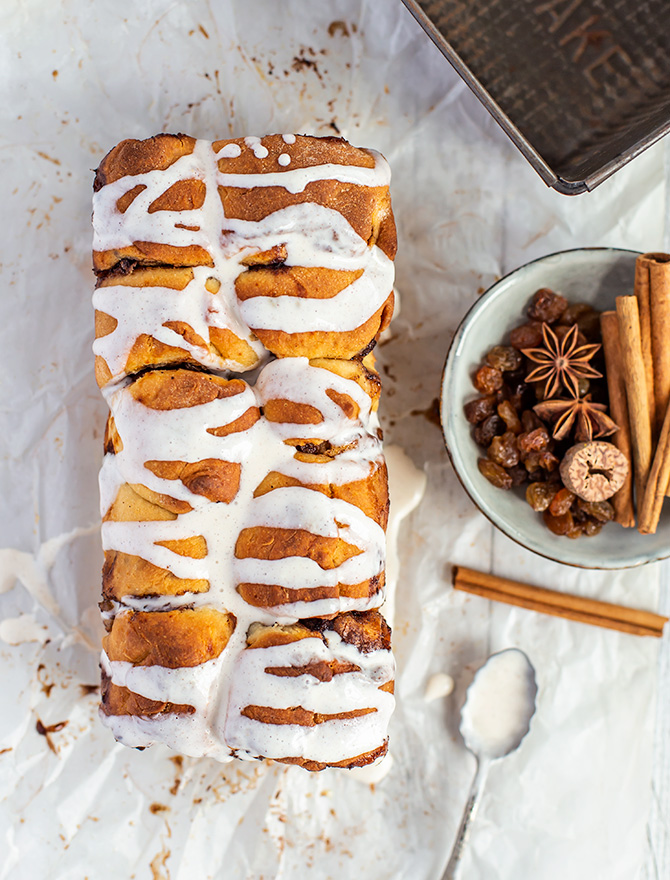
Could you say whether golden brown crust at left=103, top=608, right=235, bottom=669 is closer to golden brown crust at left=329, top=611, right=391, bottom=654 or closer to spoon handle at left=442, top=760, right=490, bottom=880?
golden brown crust at left=329, top=611, right=391, bottom=654

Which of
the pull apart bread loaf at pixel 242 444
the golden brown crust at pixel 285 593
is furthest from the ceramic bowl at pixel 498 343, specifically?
the golden brown crust at pixel 285 593

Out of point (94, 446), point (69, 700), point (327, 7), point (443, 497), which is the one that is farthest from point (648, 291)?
point (69, 700)

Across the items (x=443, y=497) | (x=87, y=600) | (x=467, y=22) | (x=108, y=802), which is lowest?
(x=443, y=497)

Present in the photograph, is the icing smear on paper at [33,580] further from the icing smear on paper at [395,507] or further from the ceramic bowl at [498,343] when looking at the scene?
the ceramic bowl at [498,343]

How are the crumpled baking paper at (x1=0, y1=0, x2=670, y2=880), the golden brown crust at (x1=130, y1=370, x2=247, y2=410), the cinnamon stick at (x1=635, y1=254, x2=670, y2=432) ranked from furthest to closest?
1. the crumpled baking paper at (x1=0, y1=0, x2=670, y2=880)
2. the cinnamon stick at (x1=635, y1=254, x2=670, y2=432)
3. the golden brown crust at (x1=130, y1=370, x2=247, y2=410)

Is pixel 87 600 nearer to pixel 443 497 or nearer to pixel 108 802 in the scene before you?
pixel 108 802

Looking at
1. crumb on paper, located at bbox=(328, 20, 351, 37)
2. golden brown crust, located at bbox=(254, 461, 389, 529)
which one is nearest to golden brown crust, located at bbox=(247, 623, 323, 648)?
golden brown crust, located at bbox=(254, 461, 389, 529)
